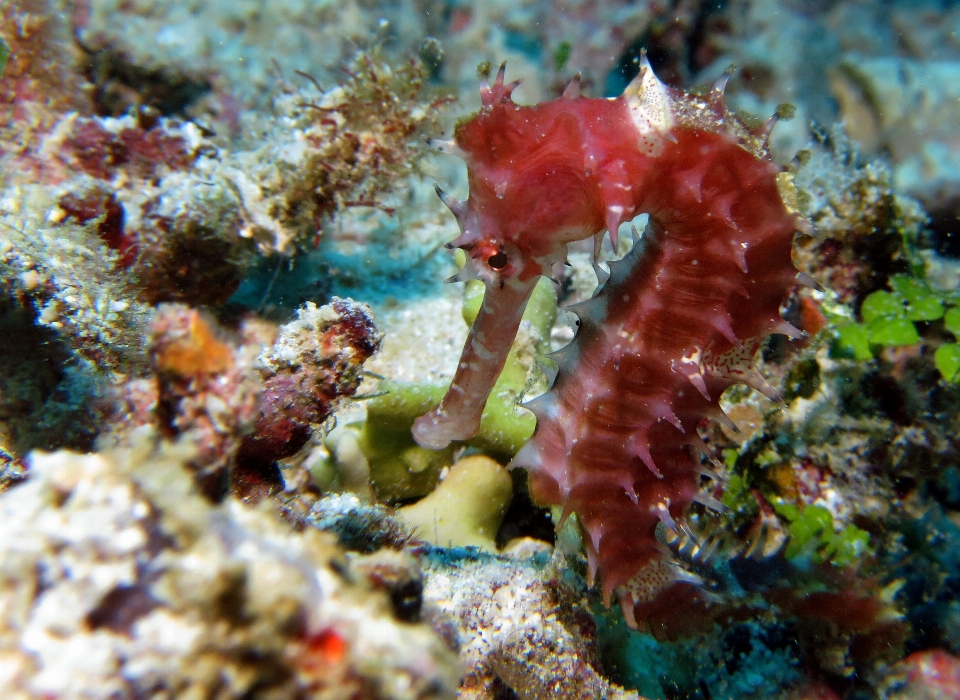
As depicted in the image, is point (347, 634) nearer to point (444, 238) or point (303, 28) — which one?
point (444, 238)

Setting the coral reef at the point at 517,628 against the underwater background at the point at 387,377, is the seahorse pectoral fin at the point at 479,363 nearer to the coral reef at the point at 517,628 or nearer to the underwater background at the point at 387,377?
the underwater background at the point at 387,377

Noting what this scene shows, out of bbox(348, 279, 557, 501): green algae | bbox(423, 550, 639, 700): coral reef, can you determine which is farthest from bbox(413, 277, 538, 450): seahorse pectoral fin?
bbox(348, 279, 557, 501): green algae

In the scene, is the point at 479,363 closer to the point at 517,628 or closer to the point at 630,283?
the point at 630,283

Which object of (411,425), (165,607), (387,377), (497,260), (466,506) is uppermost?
(497,260)

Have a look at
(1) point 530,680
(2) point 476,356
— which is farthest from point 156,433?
(1) point 530,680

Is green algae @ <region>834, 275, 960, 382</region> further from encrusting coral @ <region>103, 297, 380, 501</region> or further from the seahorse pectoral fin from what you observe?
encrusting coral @ <region>103, 297, 380, 501</region>

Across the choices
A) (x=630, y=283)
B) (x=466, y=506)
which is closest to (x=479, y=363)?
(x=630, y=283)

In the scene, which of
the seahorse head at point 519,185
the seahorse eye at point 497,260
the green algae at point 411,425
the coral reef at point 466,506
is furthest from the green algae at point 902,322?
the seahorse eye at point 497,260
